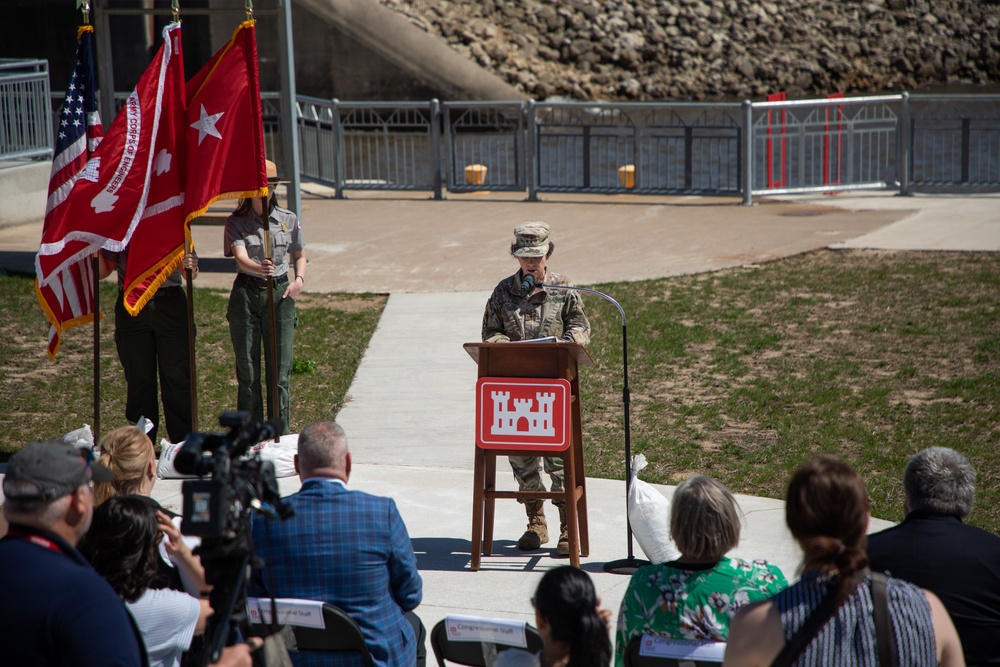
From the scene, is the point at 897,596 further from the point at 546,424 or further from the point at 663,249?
the point at 663,249

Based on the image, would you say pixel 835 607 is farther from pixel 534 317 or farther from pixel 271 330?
pixel 271 330

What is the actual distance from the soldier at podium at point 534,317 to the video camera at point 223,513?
326 centimetres

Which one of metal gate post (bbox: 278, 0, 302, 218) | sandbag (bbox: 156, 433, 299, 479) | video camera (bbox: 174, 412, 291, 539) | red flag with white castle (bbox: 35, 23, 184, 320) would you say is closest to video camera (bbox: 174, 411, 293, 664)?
video camera (bbox: 174, 412, 291, 539)

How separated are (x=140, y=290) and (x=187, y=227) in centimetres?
51

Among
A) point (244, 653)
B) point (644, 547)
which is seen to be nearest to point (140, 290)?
point (644, 547)

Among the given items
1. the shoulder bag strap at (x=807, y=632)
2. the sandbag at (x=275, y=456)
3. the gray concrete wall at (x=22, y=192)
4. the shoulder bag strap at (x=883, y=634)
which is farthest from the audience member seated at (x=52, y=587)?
the gray concrete wall at (x=22, y=192)

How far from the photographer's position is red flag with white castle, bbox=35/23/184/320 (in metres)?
7.56

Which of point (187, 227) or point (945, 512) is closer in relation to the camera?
point (945, 512)

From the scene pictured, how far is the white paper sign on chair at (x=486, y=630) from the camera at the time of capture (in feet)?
12.4

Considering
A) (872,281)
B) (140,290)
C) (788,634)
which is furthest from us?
(872,281)

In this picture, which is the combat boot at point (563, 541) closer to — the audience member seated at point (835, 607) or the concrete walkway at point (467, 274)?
the concrete walkway at point (467, 274)

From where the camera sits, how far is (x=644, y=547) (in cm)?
600

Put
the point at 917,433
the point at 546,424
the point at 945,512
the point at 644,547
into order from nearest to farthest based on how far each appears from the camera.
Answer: the point at 945,512, the point at 644,547, the point at 546,424, the point at 917,433

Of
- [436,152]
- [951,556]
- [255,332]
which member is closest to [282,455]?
A: [255,332]
